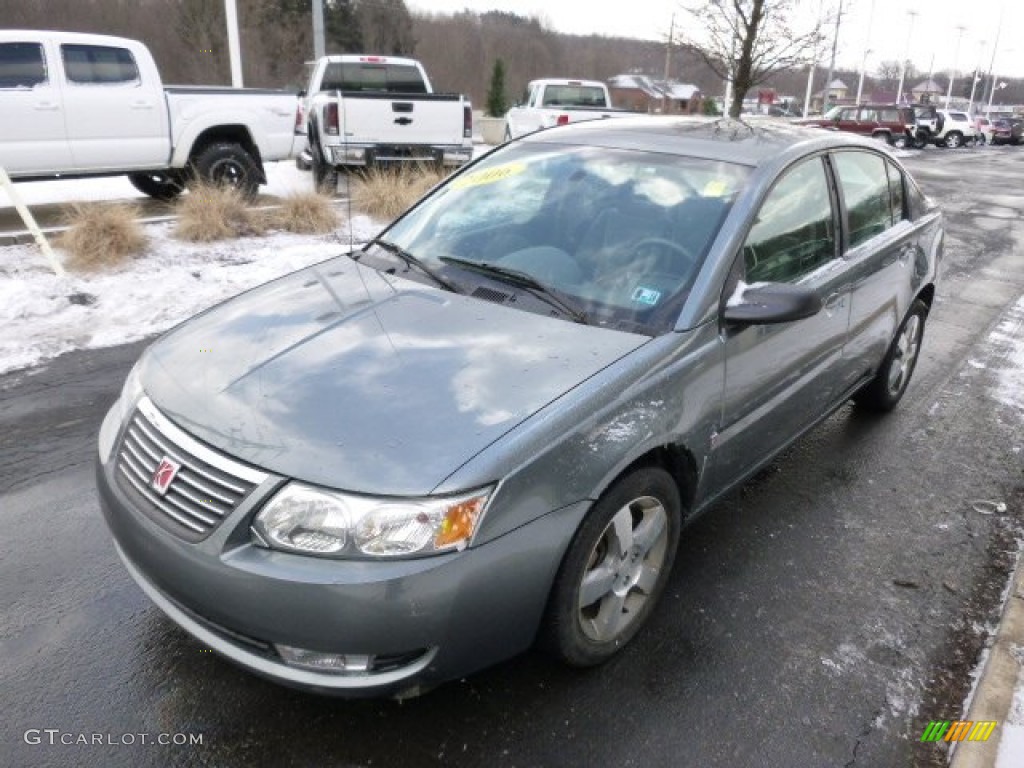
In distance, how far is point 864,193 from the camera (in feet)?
13.1

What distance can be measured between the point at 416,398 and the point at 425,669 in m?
0.75

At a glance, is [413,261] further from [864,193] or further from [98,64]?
[98,64]

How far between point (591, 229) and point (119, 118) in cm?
816

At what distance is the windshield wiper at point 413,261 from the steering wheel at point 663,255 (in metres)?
0.71

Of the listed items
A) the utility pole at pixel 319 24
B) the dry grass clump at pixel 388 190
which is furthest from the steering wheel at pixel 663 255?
the utility pole at pixel 319 24

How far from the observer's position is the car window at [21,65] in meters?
8.36

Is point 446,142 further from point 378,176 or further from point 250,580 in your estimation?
point 250,580

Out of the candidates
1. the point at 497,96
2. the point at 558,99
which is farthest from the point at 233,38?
the point at 497,96

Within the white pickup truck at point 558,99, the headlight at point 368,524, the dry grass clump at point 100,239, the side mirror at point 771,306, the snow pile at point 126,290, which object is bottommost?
the snow pile at point 126,290

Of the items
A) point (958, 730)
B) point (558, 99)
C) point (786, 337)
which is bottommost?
point (958, 730)

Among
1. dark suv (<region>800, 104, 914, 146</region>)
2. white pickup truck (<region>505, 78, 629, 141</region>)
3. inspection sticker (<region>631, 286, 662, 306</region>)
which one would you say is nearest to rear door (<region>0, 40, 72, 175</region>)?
inspection sticker (<region>631, 286, 662, 306</region>)

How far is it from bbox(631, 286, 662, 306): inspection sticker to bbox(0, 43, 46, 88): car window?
854 centimetres

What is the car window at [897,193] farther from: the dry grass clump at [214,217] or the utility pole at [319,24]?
the utility pole at [319,24]

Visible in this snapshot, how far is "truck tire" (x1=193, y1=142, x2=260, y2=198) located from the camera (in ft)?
31.8
